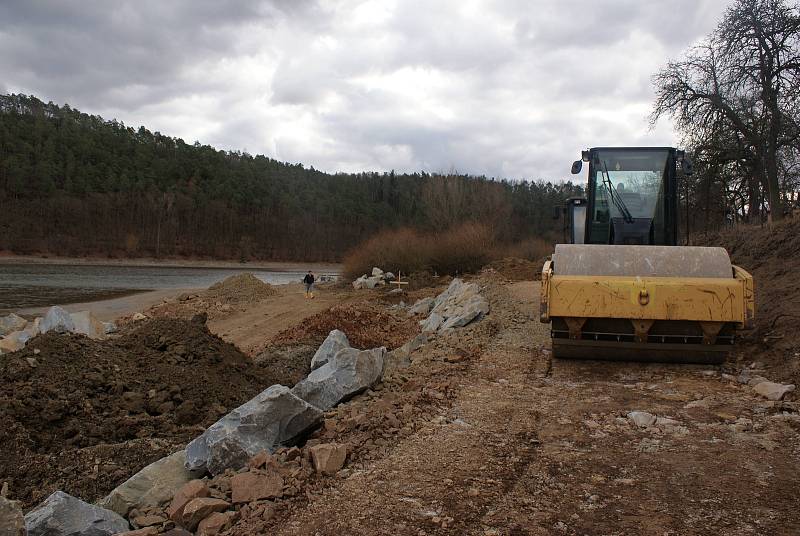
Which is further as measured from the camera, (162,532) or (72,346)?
(72,346)

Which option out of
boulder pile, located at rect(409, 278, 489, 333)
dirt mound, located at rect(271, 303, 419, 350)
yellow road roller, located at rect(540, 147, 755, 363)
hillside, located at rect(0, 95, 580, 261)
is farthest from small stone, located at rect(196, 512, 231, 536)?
hillside, located at rect(0, 95, 580, 261)

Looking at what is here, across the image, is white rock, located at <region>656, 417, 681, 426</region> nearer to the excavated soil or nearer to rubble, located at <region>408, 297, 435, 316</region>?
rubble, located at <region>408, 297, 435, 316</region>

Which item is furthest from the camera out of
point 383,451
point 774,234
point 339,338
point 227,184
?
point 227,184

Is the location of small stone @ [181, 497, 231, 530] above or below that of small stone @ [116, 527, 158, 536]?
above

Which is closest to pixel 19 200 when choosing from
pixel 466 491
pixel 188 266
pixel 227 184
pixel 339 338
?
pixel 188 266

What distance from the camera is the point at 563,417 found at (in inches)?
217

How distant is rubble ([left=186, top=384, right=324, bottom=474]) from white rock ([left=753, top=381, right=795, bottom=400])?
430 centimetres

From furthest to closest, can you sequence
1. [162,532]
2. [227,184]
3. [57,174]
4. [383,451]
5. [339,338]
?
[227,184] → [57,174] → [339,338] → [383,451] → [162,532]

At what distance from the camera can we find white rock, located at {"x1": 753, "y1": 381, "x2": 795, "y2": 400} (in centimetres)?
591

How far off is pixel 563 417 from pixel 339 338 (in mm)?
5454

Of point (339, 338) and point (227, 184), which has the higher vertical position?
point (227, 184)

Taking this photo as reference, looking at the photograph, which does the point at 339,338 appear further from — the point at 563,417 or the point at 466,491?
the point at 466,491

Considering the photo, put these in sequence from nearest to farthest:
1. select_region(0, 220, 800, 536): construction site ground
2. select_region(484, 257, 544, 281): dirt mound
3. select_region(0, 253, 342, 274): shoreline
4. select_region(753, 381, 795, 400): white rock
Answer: select_region(0, 220, 800, 536): construction site ground < select_region(753, 381, 795, 400): white rock < select_region(484, 257, 544, 281): dirt mound < select_region(0, 253, 342, 274): shoreline

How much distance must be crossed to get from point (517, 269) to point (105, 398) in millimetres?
21301
